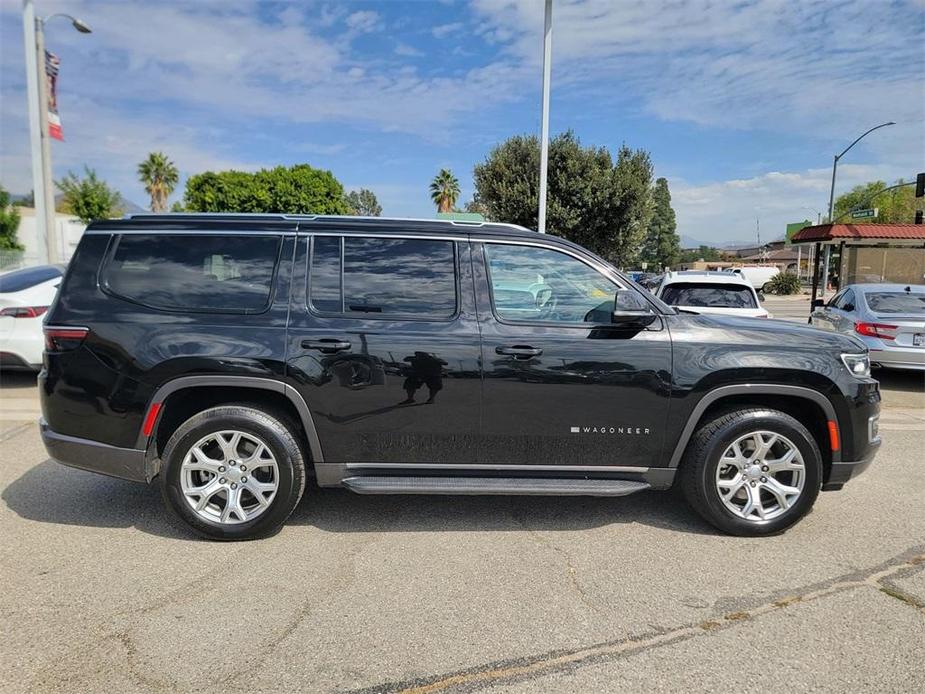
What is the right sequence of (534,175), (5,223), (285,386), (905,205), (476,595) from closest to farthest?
(476,595), (285,386), (534,175), (5,223), (905,205)

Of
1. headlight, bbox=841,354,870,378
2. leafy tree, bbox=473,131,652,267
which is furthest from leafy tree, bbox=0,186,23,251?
headlight, bbox=841,354,870,378

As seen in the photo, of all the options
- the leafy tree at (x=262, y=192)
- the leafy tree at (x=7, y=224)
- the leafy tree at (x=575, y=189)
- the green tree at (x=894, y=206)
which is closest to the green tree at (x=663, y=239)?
the green tree at (x=894, y=206)

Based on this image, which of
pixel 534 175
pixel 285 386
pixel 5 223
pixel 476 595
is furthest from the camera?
pixel 5 223

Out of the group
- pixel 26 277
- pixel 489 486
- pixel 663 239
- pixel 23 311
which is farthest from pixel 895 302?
pixel 663 239

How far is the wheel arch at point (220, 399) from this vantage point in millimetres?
3500

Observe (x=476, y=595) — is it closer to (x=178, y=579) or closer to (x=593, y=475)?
(x=593, y=475)

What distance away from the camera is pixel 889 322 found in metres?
7.83

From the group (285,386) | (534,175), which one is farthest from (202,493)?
Result: (534,175)

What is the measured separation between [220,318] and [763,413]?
3327 millimetres

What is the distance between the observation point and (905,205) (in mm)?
49375

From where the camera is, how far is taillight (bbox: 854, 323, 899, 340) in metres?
7.81

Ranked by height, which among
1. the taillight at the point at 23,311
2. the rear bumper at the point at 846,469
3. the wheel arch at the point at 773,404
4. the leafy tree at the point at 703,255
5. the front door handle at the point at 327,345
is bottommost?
the rear bumper at the point at 846,469

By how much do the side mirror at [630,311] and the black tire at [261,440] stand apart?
6.78 feet

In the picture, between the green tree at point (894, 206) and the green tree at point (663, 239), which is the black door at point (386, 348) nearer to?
the green tree at point (894, 206)
